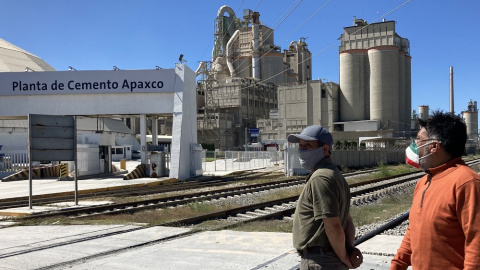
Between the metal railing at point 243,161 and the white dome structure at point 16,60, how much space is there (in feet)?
116

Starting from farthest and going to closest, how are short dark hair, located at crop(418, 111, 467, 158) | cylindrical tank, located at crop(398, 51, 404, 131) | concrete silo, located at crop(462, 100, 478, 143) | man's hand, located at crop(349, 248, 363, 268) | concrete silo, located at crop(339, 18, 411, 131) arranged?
1. concrete silo, located at crop(462, 100, 478, 143)
2. cylindrical tank, located at crop(398, 51, 404, 131)
3. concrete silo, located at crop(339, 18, 411, 131)
4. man's hand, located at crop(349, 248, 363, 268)
5. short dark hair, located at crop(418, 111, 467, 158)

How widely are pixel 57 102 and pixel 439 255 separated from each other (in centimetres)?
2899

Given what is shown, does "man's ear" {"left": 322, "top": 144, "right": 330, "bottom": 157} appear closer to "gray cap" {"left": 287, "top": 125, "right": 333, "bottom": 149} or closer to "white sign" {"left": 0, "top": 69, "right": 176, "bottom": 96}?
"gray cap" {"left": 287, "top": 125, "right": 333, "bottom": 149}

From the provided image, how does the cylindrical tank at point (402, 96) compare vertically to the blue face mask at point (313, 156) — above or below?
above

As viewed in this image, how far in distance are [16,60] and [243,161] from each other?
139 feet

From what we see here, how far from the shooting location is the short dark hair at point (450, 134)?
10.3 feet

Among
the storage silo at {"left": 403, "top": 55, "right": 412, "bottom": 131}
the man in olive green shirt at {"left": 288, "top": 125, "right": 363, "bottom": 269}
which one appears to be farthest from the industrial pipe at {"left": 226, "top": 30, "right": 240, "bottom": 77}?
the man in olive green shirt at {"left": 288, "top": 125, "right": 363, "bottom": 269}

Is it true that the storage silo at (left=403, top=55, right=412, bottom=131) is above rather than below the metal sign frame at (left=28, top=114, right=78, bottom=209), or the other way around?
above

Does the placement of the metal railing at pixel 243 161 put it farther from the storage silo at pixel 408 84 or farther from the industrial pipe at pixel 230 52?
the industrial pipe at pixel 230 52

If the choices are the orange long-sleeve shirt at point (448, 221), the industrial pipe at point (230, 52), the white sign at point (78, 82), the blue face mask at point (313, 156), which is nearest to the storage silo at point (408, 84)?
the industrial pipe at point (230, 52)

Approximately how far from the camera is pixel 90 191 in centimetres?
2175

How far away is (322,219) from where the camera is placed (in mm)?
3572

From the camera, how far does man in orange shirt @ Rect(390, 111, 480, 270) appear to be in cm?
273

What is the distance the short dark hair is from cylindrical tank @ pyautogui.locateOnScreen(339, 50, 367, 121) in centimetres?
7857
